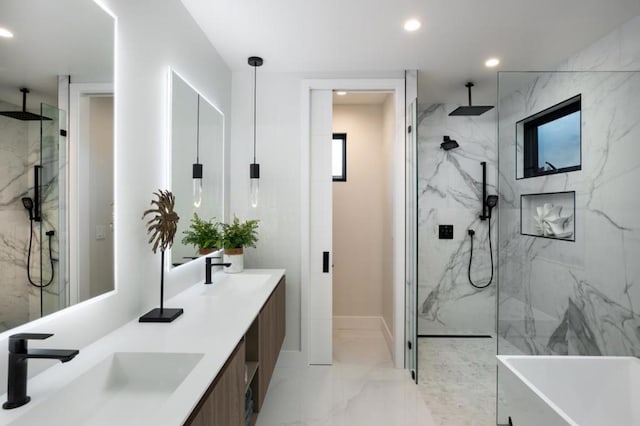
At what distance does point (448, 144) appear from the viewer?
3797mm

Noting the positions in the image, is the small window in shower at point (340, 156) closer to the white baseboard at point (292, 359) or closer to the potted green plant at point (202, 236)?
the potted green plant at point (202, 236)

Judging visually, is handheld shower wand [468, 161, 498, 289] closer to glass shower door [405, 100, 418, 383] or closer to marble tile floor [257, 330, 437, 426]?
glass shower door [405, 100, 418, 383]

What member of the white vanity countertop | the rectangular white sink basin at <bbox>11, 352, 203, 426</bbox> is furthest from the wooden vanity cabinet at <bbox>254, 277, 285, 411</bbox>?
the rectangular white sink basin at <bbox>11, 352, 203, 426</bbox>

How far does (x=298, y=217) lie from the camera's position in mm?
3098

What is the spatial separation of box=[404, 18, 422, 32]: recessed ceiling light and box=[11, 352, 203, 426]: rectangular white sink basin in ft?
7.42

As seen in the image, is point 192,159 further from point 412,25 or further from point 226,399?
point 412,25

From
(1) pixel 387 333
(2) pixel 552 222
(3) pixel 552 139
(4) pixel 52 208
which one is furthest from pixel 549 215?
(4) pixel 52 208

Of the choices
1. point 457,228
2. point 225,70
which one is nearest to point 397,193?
point 457,228

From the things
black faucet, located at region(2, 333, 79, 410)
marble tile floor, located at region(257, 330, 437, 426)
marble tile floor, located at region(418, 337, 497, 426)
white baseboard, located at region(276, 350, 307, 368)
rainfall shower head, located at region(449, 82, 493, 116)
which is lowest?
marble tile floor, located at region(418, 337, 497, 426)

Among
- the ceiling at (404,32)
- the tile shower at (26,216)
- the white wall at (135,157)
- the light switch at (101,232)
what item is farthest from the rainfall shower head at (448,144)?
the tile shower at (26,216)

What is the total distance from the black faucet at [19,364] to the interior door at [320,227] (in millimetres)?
2308

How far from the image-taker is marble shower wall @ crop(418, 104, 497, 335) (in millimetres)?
3920

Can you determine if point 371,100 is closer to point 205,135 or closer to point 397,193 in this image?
point 397,193

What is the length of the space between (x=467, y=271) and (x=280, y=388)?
8.00ft
